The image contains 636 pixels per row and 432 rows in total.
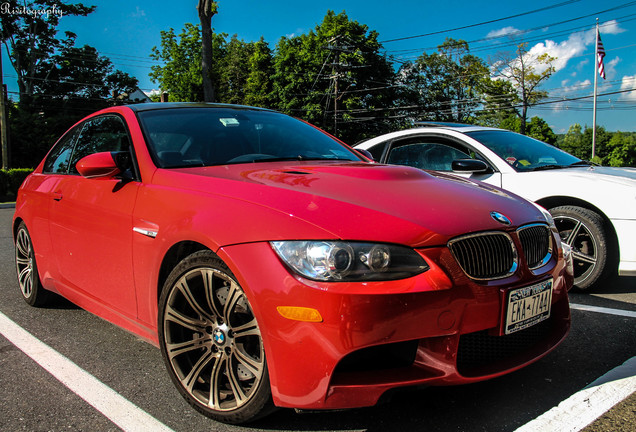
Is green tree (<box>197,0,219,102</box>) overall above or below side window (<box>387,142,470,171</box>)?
above

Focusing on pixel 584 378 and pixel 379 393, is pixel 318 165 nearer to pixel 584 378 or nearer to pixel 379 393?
pixel 379 393

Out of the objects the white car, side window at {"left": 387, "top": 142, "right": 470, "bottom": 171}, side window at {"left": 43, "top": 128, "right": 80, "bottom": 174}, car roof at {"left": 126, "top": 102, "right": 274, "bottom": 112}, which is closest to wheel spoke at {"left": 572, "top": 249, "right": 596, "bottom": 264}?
the white car

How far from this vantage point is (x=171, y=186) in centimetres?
249

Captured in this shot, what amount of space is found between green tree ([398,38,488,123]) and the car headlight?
5632 centimetres

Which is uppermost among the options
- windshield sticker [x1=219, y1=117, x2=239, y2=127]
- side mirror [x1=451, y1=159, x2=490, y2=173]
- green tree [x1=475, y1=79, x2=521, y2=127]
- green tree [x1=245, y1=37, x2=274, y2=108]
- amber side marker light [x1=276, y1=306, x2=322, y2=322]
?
green tree [x1=245, y1=37, x2=274, y2=108]

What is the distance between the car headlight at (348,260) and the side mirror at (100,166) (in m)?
1.36

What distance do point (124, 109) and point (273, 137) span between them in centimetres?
96

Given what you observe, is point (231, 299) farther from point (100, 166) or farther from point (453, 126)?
point (453, 126)

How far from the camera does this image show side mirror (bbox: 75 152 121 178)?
2.78 metres

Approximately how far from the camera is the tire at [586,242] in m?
4.29

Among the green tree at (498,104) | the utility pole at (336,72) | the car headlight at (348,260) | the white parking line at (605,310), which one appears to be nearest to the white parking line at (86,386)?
the car headlight at (348,260)

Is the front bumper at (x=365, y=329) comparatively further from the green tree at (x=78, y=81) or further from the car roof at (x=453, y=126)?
the green tree at (x=78, y=81)

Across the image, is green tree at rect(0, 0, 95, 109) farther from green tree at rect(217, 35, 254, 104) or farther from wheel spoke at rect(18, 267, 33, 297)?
wheel spoke at rect(18, 267, 33, 297)

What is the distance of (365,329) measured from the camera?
177 cm
